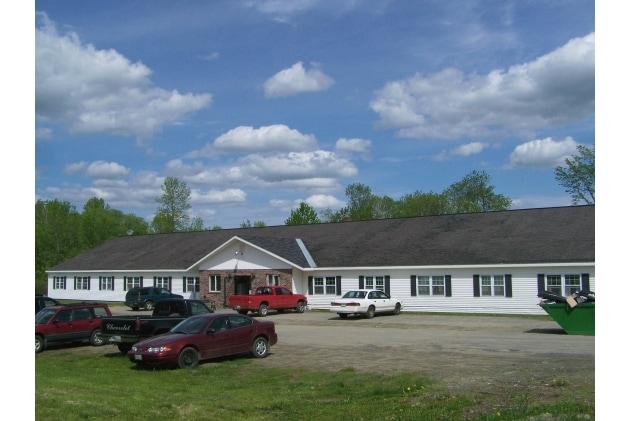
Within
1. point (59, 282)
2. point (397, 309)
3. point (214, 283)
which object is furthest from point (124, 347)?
point (59, 282)

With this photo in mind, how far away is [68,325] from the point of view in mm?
23594

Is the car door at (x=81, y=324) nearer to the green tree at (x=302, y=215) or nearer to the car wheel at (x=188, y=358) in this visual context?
the car wheel at (x=188, y=358)

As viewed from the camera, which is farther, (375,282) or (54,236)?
(54,236)

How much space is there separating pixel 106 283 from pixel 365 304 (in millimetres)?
27057

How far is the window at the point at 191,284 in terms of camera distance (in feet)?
156

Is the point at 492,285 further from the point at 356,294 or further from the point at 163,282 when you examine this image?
the point at 163,282

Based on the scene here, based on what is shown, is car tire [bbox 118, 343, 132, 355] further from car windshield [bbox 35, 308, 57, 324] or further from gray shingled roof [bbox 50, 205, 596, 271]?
gray shingled roof [bbox 50, 205, 596, 271]

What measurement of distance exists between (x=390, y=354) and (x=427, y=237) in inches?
899

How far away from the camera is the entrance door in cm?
4403

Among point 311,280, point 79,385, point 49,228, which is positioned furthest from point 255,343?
point 49,228

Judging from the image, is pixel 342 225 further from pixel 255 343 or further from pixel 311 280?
pixel 255 343

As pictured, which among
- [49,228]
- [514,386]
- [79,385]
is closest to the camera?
[514,386]
